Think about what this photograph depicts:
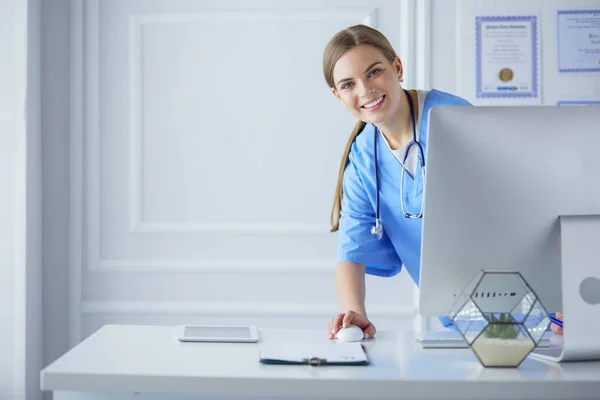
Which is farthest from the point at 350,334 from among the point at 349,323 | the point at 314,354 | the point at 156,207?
the point at 156,207

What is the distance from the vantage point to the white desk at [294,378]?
0.91 m

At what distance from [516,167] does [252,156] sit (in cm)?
149

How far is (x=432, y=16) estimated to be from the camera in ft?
7.66

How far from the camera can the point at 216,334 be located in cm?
123

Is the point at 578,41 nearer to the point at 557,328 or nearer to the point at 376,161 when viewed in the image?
the point at 376,161

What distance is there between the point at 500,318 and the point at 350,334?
1.06 feet

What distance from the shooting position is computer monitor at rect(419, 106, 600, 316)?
0.99m

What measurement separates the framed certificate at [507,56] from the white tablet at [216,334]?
1421 millimetres

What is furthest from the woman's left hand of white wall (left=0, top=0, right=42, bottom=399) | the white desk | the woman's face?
white wall (left=0, top=0, right=42, bottom=399)

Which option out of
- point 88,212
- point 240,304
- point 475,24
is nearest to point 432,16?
point 475,24

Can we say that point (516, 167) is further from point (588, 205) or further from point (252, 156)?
point (252, 156)

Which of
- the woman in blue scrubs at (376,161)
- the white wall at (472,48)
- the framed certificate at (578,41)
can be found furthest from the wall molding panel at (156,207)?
the woman in blue scrubs at (376,161)

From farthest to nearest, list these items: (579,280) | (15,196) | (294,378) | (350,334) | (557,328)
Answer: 1. (15,196)
2. (557,328)
3. (350,334)
4. (579,280)
5. (294,378)

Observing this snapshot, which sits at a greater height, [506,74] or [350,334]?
[506,74]
